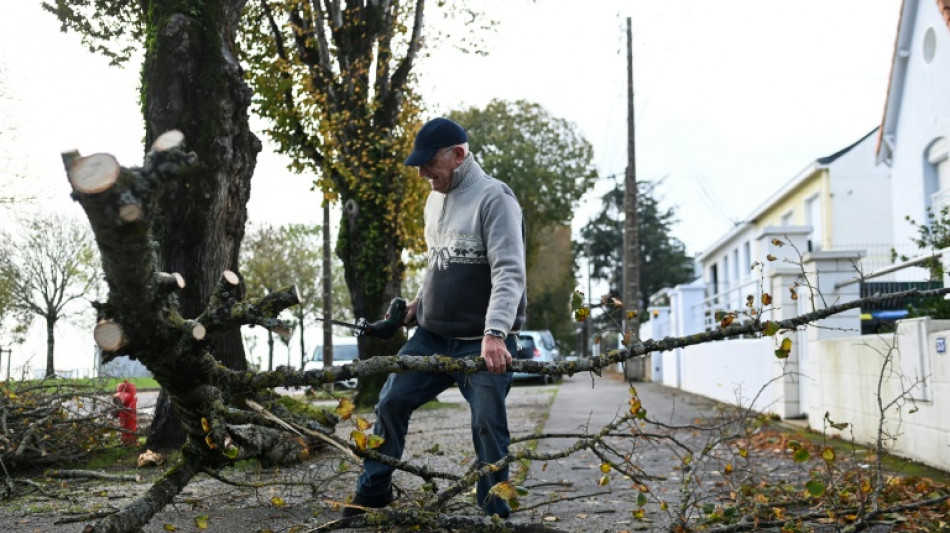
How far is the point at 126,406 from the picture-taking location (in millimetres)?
8125

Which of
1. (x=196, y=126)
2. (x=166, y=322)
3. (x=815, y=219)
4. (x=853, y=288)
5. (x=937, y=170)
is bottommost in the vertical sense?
(x=166, y=322)

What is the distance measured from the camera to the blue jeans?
4.50 m

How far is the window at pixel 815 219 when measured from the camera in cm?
2947

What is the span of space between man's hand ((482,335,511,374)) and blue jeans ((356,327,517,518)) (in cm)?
26

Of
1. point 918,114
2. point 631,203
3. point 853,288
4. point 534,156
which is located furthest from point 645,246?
point 853,288

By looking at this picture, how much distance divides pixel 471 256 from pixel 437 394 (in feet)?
2.31

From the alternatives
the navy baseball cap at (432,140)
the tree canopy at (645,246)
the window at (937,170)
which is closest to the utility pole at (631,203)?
the window at (937,170)

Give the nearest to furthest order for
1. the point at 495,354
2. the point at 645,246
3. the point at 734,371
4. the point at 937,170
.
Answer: the point at 495,354
the point at 734,371
the point at 937,170
the point at 645,246

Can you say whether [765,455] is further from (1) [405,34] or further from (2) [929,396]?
(1) [405,34]

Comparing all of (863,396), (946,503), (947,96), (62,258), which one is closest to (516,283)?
(946,503)

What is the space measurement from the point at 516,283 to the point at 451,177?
27.8 inches

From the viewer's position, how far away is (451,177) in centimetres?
480

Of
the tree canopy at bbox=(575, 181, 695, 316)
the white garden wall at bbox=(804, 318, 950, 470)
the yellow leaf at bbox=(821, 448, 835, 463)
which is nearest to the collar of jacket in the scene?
the yellow leaf at bbox=(821, 448, 835, 463)

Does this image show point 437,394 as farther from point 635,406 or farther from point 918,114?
point 918,114
